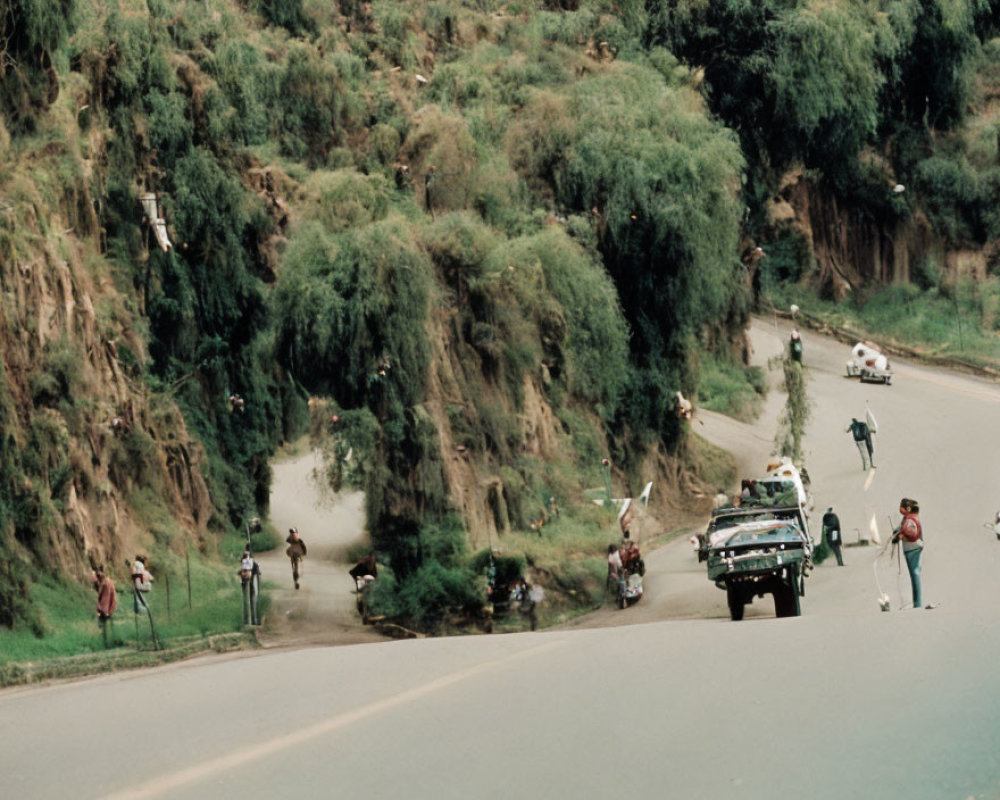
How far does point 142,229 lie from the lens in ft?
120

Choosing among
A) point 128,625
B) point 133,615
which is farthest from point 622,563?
point 128,625

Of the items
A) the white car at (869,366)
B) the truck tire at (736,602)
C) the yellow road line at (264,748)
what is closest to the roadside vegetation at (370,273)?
the white car at (869,366)

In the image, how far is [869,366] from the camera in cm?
5600

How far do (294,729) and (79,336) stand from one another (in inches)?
688

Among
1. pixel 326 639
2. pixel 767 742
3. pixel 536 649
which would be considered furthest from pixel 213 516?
pixel 767 742

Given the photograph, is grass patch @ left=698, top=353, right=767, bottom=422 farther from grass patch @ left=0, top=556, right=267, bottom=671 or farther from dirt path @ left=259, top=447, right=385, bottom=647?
grass patch @ left=0, top=556, right=267, bottom=671

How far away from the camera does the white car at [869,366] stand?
2197 inches

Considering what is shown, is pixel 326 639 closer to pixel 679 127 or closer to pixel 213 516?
pixel 213 516

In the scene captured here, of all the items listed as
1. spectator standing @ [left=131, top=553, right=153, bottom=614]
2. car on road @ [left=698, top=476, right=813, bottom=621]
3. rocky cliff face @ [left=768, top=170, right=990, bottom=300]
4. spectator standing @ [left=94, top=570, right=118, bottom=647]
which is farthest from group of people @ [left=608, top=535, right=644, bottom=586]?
rocky cliff face @ [left=768, top=170, right=990, bottom=300]

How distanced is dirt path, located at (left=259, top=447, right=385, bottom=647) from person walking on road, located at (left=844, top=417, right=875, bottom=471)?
15.8m

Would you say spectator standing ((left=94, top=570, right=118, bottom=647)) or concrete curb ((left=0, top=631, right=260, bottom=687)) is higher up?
spectator standing ((left=94, top=570, right=118, bottom=647))

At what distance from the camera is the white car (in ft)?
183

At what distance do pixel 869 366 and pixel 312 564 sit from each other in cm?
2722

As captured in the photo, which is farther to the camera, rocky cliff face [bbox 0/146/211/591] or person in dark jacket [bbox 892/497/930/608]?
rocky cliff face [bbox 0/146/211/591]
